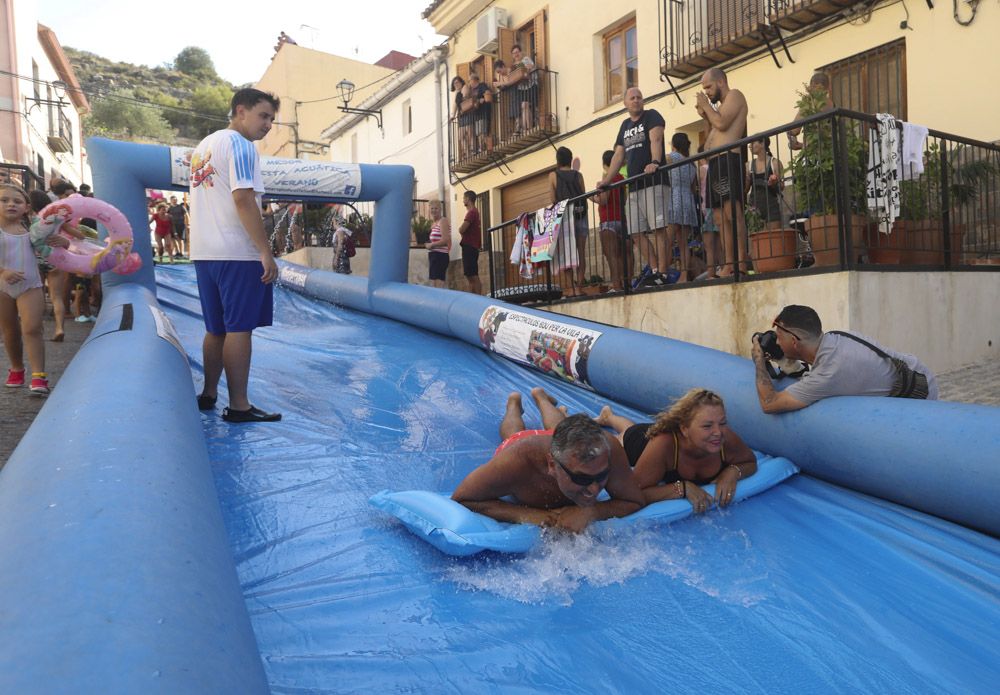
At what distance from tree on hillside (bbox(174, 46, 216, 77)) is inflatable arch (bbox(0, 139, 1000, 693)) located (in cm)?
8331

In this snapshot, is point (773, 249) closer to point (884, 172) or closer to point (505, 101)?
point (884, 172)

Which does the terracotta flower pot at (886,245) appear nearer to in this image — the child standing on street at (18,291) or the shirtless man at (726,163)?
the shirtless man at (726,163)

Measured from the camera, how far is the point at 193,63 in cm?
7906

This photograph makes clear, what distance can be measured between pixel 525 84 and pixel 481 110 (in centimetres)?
175

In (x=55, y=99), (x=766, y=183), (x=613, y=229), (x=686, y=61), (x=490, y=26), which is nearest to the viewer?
(x=766, y=183)

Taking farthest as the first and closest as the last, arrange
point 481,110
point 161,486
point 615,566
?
A: point 481,110 → point 615,566 → point 161,486

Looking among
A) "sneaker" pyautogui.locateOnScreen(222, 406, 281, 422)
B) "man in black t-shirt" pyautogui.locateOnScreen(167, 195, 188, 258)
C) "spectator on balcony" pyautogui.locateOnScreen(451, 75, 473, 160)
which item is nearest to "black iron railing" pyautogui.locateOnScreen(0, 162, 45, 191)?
"sneaker" pyautogui.locateOnScreen(222, 406, 281, 422)

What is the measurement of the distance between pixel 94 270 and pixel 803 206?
5414mm

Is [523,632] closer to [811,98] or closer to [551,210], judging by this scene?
[811,98]

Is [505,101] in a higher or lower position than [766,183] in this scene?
higher

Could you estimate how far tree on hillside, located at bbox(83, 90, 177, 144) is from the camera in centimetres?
4884

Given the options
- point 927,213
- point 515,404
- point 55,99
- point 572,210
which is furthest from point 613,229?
point 55,99

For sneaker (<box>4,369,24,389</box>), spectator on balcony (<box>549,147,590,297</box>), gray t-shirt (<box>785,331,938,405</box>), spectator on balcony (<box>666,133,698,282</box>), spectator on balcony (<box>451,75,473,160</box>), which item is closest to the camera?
gray t-shirt (<box>785,331,938,405</box>)

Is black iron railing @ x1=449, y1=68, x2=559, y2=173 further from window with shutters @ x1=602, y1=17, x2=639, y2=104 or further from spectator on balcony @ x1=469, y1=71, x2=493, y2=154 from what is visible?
window with shutters @ x1=602, y1=17, x2=639, y2=104
